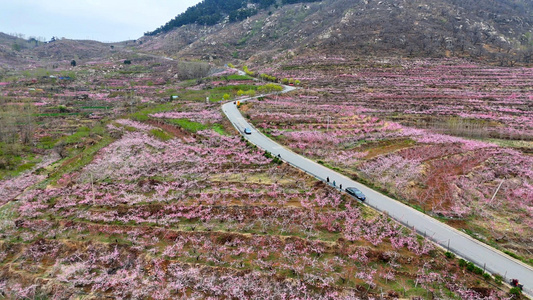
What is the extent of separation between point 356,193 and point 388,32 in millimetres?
113804

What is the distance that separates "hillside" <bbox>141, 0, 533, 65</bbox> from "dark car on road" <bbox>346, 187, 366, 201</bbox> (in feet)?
309

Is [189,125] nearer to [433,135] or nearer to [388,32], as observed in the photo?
[433,135]

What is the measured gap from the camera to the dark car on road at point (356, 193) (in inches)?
1014

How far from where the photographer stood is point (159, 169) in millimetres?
34219

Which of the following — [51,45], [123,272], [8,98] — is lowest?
[123,272]

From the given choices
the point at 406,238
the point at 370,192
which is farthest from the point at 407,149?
the point at 406,238

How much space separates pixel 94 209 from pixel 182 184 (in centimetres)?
824

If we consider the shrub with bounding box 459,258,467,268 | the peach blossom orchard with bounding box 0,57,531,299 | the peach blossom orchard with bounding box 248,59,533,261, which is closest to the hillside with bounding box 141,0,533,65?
the peach blossom orchard with bounding box 248,59,533,261

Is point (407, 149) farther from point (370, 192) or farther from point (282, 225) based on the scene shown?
point (282, 225)

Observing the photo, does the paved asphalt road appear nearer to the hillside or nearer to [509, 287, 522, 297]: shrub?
[509, 287, 522, 297]: shrub

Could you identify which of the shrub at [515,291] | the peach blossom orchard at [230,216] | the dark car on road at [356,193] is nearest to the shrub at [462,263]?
the peach blossom orchard at [230,216]

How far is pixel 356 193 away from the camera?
2616 centimetres

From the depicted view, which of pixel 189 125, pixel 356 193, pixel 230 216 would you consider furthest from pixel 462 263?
pixel 189 125

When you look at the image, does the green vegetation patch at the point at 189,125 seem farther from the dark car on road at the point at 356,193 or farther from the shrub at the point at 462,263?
the shrub at the point at 462,263
